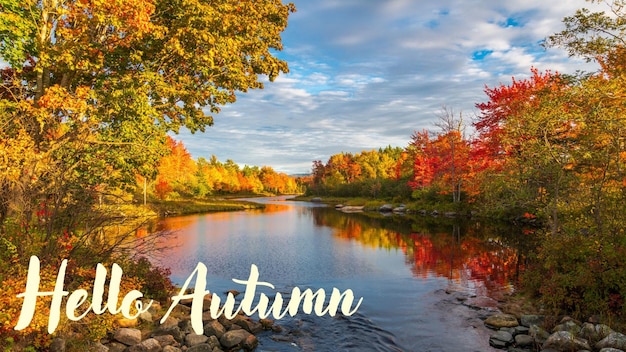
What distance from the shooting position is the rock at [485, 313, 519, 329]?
13148mm

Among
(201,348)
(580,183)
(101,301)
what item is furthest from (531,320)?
(101,301)

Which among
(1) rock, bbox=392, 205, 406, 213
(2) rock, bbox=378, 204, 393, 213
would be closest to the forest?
(1) rock, bbox=392, 205, 406, 213

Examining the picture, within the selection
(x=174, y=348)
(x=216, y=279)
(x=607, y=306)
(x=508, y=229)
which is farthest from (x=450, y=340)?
(x=508, y=229)

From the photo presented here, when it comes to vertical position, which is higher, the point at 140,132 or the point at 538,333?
the point at 140,132

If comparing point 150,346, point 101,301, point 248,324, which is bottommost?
point 248,324

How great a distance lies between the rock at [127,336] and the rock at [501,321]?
432 inches

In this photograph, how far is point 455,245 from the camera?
29.7 meters

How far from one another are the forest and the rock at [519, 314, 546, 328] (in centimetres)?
63

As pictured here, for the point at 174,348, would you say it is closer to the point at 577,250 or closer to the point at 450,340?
the point at 450,340

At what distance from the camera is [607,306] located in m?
12.1

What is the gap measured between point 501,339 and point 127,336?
1074cm

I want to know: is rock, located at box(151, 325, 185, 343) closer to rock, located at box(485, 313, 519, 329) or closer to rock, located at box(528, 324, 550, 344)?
rock, located at box(485, 313, 519, 329)

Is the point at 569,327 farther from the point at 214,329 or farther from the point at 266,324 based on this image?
the point at 214,329

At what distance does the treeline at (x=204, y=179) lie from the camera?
63312 millimetres
